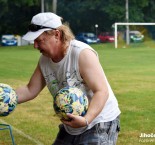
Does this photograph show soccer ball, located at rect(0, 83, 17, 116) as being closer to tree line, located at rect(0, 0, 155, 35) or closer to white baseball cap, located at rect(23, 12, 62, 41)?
white baseball cap, located at rect(23, 12, 62, 41)

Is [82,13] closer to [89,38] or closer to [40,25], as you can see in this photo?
[89,38]

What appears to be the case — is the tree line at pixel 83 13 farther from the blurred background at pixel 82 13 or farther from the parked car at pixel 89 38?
the parked car at pixel 89 38

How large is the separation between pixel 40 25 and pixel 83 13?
234 feet

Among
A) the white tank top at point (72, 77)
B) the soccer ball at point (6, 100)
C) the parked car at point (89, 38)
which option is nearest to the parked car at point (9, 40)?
the parked car at point (89, 38)

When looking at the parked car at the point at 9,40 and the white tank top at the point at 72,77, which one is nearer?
the white tank top at the point at 72,77

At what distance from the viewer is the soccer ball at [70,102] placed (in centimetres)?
432

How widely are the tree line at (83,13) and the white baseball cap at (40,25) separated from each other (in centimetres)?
6871

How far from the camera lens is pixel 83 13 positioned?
7531 cm

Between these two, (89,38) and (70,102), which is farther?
(89,38)

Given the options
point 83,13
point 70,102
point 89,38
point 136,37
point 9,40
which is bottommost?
point 9,40

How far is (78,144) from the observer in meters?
4.61

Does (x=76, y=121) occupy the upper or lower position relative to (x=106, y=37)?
upper

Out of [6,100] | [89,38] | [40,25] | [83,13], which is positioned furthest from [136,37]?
[40,25]

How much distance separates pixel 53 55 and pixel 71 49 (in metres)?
0.19
